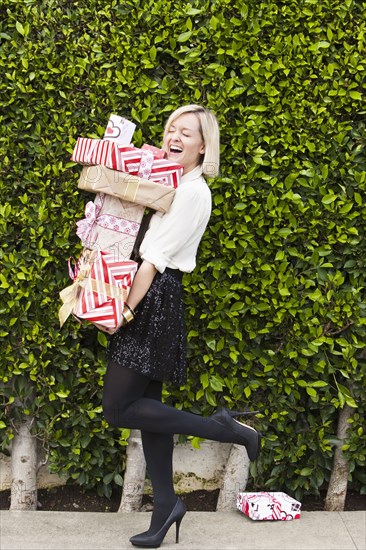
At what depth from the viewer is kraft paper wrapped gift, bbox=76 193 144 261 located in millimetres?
3662

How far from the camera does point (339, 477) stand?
4.55m

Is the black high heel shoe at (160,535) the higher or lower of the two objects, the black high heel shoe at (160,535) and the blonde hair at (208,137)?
the lower

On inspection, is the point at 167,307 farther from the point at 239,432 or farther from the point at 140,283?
the point at 239,432

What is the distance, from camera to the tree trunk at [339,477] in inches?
178

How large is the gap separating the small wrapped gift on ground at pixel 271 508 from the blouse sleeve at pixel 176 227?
1384mm

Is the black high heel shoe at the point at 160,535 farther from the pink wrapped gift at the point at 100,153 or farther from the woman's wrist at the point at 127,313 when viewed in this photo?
the pink wrapped gift at the point at 100,153

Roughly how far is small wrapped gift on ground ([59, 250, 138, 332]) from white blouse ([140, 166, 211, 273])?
11cm

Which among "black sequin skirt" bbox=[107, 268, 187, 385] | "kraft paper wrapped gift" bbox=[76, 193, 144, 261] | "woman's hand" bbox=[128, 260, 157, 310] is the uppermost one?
"kraft paper wrapped gift" bbox=[76, 193, 144, 261]

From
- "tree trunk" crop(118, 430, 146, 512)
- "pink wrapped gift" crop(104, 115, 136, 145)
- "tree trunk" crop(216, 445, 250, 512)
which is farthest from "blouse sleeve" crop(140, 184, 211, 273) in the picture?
"tree trunk" crop(216, 445, 250, 512)

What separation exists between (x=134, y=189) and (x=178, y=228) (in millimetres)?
242

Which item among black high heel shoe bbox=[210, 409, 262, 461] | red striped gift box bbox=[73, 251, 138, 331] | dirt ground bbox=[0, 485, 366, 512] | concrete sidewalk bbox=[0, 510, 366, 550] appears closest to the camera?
red striped gift box bbox=[73, 251, 138, 331]

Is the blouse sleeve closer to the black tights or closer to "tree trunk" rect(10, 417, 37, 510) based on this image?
the black tights

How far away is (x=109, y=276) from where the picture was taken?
3.60 m

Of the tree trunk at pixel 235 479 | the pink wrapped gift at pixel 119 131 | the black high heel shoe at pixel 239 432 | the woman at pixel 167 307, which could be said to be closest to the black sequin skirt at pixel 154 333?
the woman at pixel 167 307
